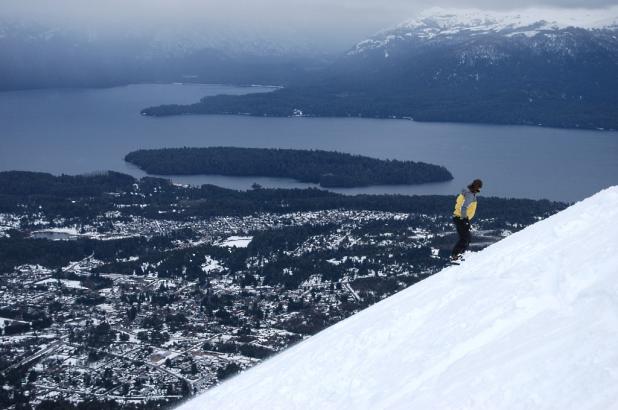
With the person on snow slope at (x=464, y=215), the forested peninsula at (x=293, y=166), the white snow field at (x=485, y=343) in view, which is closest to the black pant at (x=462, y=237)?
the person on snow slope at (x=464, y=215)

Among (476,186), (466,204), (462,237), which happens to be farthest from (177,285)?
(476,186)

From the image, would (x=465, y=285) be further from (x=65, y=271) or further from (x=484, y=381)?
(x=65, y=271)

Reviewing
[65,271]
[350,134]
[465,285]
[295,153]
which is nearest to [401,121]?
[350,134]

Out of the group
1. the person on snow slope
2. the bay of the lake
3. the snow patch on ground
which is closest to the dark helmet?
the person on snow slope

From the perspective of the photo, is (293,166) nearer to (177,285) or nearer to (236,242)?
(236,242)

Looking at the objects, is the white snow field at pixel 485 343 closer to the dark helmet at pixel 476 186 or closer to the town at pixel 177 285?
the dark helmet at pixel 476 186
